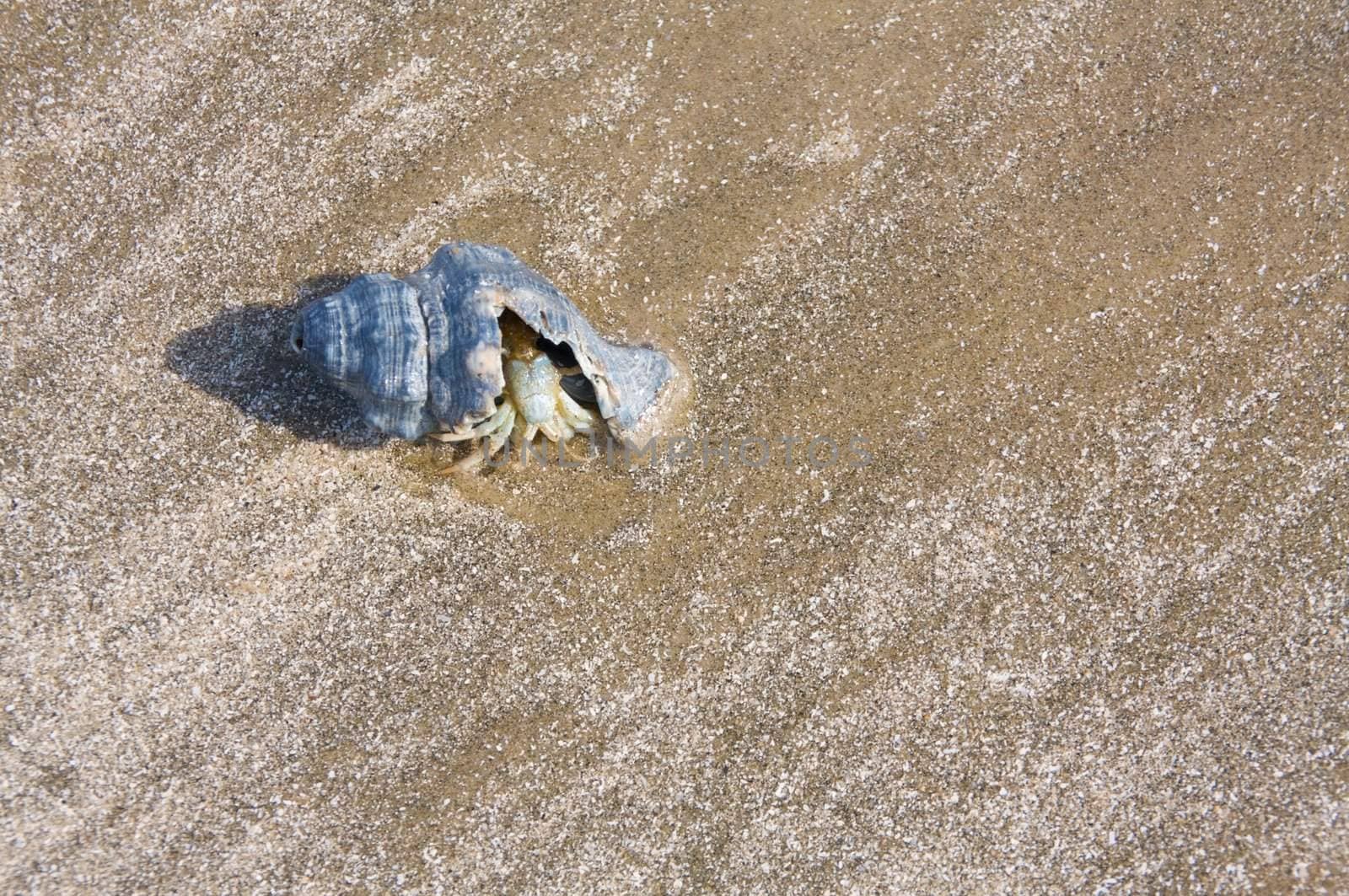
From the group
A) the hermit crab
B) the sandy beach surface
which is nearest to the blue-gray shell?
the hermit crab

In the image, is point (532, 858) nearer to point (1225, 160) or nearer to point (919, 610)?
point (919, 610)

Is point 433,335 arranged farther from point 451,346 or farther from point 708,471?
point 708,471

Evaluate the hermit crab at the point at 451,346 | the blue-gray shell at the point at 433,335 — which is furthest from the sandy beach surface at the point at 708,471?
the blue-gray shell at the point at 433,335

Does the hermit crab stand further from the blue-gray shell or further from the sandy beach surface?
the sandy beach surface

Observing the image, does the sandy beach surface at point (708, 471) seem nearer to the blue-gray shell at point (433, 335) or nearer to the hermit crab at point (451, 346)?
the hermit crab at point (451, 346)

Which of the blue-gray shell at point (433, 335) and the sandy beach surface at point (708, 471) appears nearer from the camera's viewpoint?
the blue-gray shell at point (433, 335)

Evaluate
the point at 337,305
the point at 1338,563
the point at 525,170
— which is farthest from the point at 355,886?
the point at 1338,563
